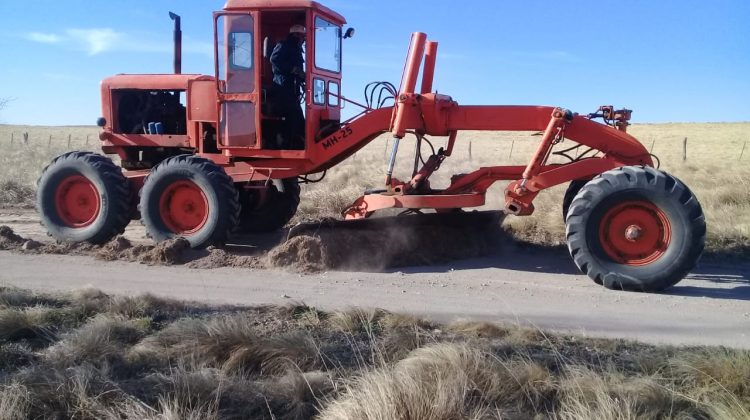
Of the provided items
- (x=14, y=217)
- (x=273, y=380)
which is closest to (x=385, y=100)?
(x=273, y=380)

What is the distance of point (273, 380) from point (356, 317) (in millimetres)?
1555

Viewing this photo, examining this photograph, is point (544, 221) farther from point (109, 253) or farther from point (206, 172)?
point (109, 253)

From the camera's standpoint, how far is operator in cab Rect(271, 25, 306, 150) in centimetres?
938

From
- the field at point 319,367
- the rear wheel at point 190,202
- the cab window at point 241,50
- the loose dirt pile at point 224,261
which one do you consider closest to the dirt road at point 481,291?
the loose dirt pile at point 224,261

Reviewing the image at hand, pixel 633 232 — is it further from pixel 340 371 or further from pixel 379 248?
pixel 340 371

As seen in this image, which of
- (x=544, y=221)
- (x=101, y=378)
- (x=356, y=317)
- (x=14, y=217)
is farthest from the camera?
(x=14, y=217)

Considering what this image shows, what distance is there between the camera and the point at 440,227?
9570mm

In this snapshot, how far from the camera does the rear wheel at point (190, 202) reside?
9.22 metres

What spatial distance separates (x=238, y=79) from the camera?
9445 millimetres

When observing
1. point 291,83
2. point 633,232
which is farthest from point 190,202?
point 633,232

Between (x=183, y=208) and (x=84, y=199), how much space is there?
1.69 meters

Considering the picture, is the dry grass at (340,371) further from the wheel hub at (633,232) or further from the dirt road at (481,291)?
the wheel hub at (633,232)

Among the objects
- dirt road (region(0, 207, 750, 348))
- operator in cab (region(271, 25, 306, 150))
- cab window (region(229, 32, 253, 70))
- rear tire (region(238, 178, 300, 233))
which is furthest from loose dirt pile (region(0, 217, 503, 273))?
cab window (region(229, 32, 253, 70))

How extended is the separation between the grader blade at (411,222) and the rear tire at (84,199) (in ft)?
8.83
